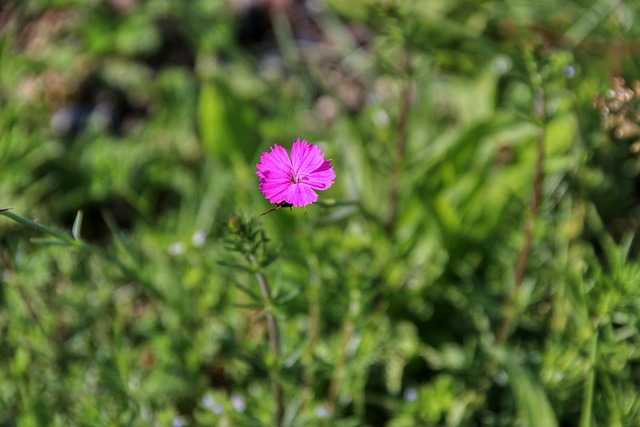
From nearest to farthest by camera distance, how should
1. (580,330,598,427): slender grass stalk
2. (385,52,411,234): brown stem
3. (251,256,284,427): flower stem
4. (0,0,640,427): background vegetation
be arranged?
(251,256,284,427): flower stem
(580,330,598,427): slender grass stalk
(0,0,640,427): background vegetation
(385,52,411,234): brown stem

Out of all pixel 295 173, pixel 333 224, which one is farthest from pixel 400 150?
pixel 295 173

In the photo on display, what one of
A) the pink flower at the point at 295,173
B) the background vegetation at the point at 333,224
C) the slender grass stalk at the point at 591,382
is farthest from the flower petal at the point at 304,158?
the slender grass stalk at the point at 591,382

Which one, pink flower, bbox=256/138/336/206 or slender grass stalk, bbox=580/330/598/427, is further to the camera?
slender grass stalk, bbox=580/330/598/427

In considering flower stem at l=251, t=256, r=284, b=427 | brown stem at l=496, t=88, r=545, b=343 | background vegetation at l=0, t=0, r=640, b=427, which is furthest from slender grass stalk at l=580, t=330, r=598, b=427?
flower stem at l=251, t=256, r=284, b=427

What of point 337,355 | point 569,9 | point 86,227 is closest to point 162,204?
point 86,227

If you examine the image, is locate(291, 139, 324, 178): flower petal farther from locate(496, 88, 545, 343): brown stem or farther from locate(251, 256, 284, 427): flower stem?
locate(496, 88, 545, 343): brown stem

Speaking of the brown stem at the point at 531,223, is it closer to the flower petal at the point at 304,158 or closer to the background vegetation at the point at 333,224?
the background vegetation at the point at 333,224

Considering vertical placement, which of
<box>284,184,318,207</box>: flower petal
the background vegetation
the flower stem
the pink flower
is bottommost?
the background vegetation

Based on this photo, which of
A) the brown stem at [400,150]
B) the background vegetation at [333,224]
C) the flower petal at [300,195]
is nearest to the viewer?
the flower petal at [300,195]
